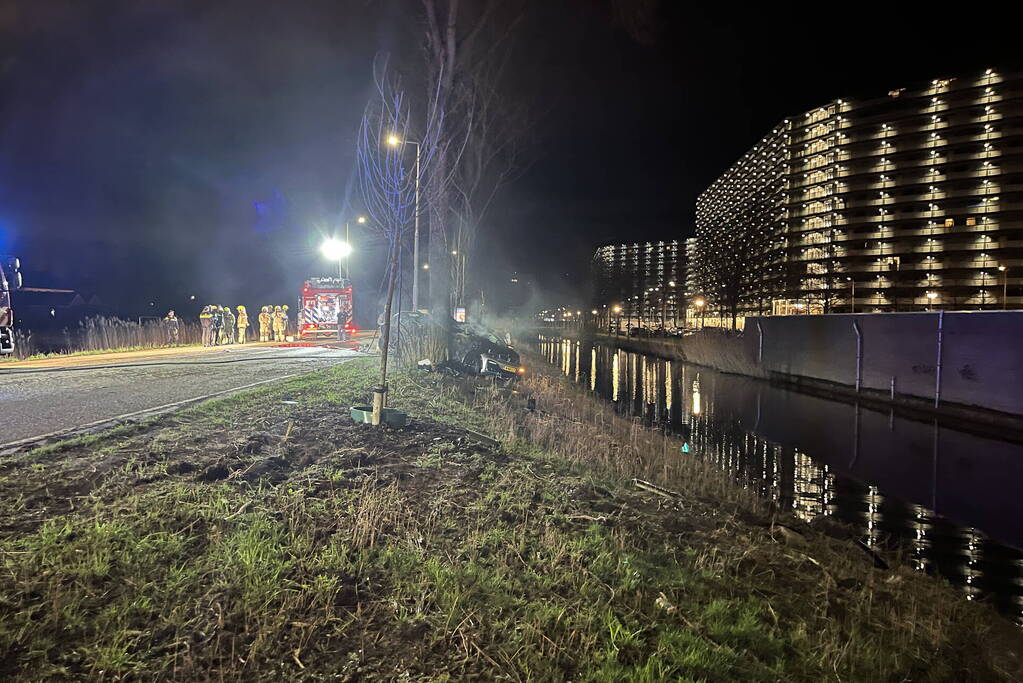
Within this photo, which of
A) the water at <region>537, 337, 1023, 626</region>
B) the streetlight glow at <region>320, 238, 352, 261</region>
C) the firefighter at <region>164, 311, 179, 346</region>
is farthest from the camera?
the streetlight glow at <region>320, 238, 352, 261</region>

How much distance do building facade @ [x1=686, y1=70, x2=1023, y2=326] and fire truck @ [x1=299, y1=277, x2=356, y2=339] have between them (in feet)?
169

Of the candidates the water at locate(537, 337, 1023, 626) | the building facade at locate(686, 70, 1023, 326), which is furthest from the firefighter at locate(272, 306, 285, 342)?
the building facade at locate(686, 70, 1023, 326)

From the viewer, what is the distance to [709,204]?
537 feet

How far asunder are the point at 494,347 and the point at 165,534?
12357 millimetres

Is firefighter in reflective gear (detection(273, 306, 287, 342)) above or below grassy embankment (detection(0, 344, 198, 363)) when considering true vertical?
above

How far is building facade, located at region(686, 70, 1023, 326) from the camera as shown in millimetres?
83000

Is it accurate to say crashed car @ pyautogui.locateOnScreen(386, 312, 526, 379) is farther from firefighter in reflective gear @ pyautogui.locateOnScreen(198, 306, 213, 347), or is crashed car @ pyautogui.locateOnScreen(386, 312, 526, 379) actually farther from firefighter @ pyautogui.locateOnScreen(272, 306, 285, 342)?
firefighter @ pyautogui.locateOnScreen(272, 306, 285, 342)

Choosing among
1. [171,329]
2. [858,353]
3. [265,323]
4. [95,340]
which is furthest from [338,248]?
[858,353]

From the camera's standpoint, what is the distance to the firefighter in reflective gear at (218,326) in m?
24.7

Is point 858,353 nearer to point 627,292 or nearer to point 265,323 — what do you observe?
point 265,323

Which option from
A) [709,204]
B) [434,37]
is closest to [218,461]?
[434,37]

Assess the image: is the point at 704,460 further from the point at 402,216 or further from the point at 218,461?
the point at 218,461

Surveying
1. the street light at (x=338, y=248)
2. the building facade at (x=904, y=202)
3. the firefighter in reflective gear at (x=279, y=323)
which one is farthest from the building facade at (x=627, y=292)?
the firefighter in reflective gear at (x=279, y=323)

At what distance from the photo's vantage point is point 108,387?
9.68 metres
